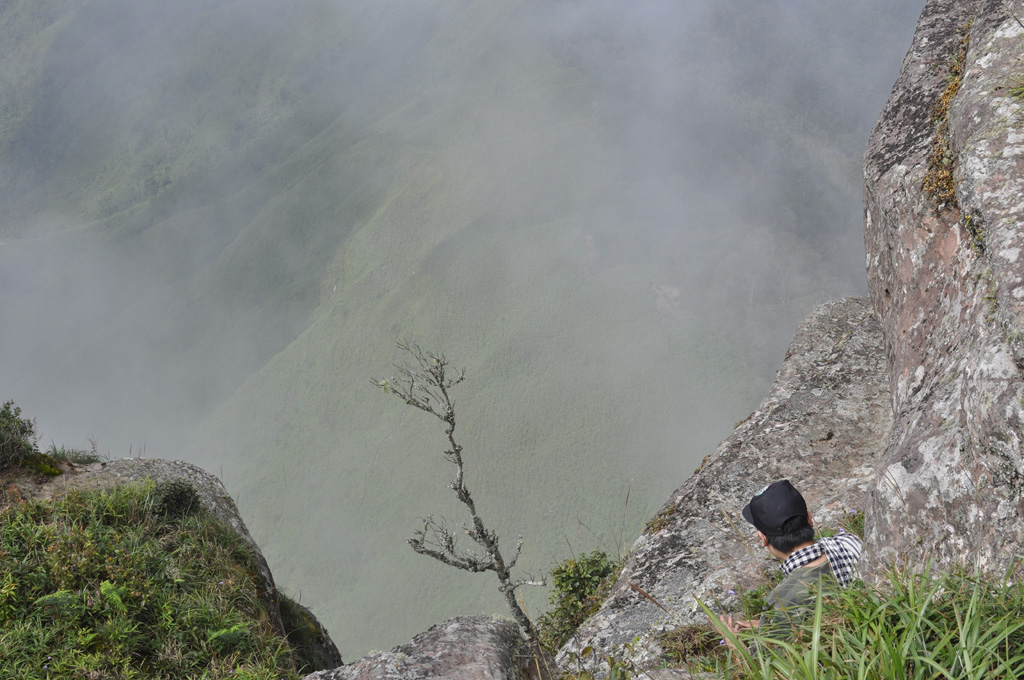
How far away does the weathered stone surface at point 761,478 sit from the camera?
6.99m

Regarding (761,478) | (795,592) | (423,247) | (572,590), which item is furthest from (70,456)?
(423,247)

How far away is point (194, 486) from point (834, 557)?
7.76 m

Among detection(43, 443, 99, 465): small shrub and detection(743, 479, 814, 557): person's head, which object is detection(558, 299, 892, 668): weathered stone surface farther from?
detection(43, 443, 99, 465): small shrub

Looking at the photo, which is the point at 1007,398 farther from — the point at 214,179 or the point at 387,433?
the point at 214,179

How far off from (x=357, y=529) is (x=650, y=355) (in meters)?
52.7

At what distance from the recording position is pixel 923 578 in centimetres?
244

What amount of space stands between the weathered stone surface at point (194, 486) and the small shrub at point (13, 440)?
0.31 m

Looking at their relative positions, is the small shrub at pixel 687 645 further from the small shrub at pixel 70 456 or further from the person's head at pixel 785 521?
the small shrub at pixel 70 456

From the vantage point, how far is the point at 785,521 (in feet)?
12.6

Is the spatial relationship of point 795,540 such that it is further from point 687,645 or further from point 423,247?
point 423,247

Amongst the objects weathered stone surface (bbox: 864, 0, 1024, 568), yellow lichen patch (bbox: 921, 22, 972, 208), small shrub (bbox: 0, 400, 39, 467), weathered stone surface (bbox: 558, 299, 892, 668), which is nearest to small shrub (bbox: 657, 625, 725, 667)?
weathered stone surface (bbox: 558, 299, 892, 668)

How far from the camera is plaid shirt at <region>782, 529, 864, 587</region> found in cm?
367

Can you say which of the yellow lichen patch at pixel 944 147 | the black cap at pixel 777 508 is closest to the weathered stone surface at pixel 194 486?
the black cap at pixel 777 508

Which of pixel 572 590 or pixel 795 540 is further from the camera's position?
pixel 572 590
